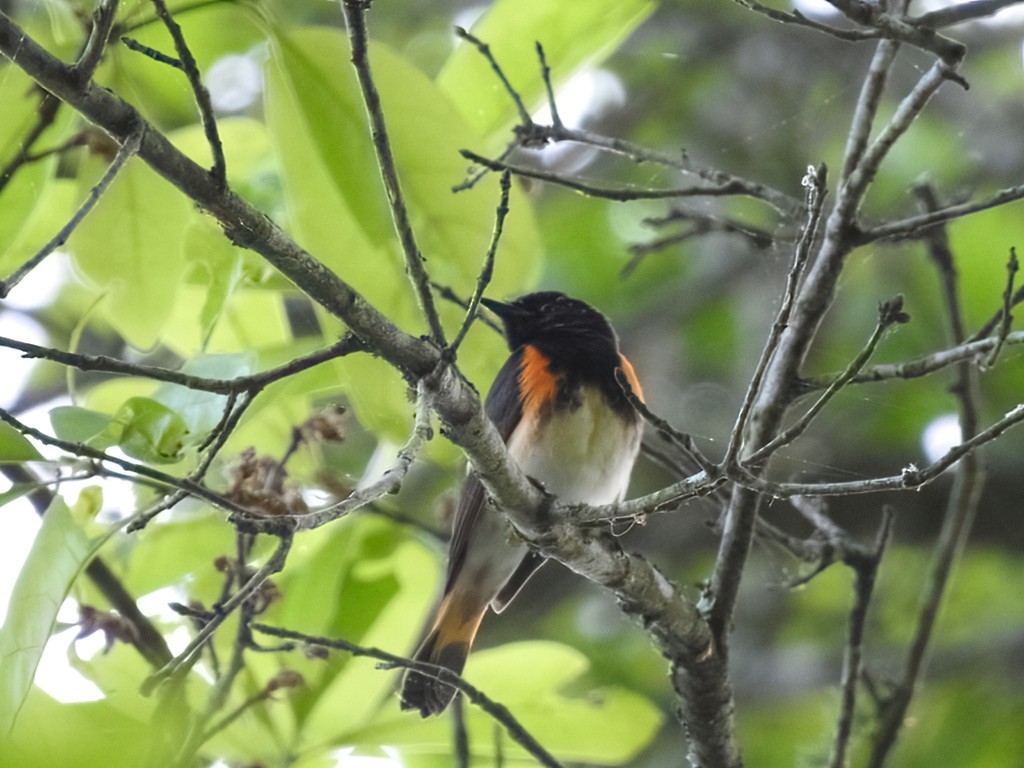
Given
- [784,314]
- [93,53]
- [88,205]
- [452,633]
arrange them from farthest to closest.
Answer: [452,633], [784,314], [88,205], [93,53]

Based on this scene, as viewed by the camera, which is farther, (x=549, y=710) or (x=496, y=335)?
(x=549, y=710)

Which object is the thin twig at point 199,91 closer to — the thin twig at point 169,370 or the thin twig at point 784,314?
the thin twig at point 169,370

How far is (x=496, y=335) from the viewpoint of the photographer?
2.46m

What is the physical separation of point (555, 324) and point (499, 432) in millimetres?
777

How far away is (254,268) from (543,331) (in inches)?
65.3

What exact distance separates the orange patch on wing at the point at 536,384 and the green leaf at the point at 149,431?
5.09 ft

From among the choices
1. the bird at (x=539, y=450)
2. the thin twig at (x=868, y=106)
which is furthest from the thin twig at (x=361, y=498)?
the bird at (x=539, y=450)

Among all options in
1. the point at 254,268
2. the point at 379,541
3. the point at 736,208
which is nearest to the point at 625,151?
the point at 254,268

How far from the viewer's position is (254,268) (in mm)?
2049

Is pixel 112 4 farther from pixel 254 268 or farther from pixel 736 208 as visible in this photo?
pixel 736 208

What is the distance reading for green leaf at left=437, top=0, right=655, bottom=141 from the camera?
2.27 metres

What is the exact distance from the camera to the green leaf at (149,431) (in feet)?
5.48

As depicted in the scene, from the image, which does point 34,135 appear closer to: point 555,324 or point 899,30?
point 899,30

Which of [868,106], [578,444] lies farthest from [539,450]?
[868,106]
